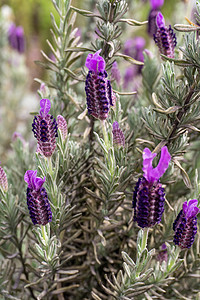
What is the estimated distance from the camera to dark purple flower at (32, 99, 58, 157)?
67cm

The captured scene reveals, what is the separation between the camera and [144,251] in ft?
2.20

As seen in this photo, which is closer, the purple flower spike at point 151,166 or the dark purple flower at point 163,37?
the purple flower spike at point 151,166

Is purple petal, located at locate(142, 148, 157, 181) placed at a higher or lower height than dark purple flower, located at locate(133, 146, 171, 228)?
higher

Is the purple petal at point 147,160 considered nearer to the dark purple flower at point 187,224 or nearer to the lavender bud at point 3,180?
the dark purple flower at point 187,224

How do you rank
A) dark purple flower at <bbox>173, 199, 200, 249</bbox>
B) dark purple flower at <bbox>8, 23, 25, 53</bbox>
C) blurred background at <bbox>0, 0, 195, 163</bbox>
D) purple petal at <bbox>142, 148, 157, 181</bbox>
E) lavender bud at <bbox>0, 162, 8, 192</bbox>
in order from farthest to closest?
dark purple flower at <bbox>8, 23, 25, 53</bbox>, blurred background at <bbox>0, 0, 195, 163</bbox>, lavender bud at <bbox>0, 162, 8, 192</bbox>, dark purple flower at <bbox>173, 199, 200, 249</bbox>, purple petal at <bbox>142, 148, 157, 181</bbox>

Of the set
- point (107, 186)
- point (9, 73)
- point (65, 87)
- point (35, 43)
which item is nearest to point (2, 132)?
point (9, 73)

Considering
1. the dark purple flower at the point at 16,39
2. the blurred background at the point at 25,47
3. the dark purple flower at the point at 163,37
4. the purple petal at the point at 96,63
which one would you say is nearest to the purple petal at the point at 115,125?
the purple petal at the point at 96,63

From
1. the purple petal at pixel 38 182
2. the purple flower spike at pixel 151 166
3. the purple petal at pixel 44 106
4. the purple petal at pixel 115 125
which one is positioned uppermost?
the purple petal at pixel 44 106

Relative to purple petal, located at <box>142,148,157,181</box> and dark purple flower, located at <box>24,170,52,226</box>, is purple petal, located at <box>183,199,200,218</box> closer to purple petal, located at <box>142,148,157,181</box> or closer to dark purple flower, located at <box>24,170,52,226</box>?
purple petal, located at <box>142,148,157,181</box>

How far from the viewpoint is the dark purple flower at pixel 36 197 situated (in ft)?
2.12

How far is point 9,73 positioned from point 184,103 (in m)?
2.04

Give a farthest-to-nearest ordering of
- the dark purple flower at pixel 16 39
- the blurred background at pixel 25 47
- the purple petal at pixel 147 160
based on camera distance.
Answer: the dark purple flower at pixel 16 39
the blurred background at pixel 25 47
the purple petal at pixel 147 160

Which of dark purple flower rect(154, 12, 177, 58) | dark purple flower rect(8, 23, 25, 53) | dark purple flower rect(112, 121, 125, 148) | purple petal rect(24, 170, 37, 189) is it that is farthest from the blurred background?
purple petal rect(24, 170, 37, 189)

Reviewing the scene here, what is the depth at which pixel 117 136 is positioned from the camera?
75 cm
